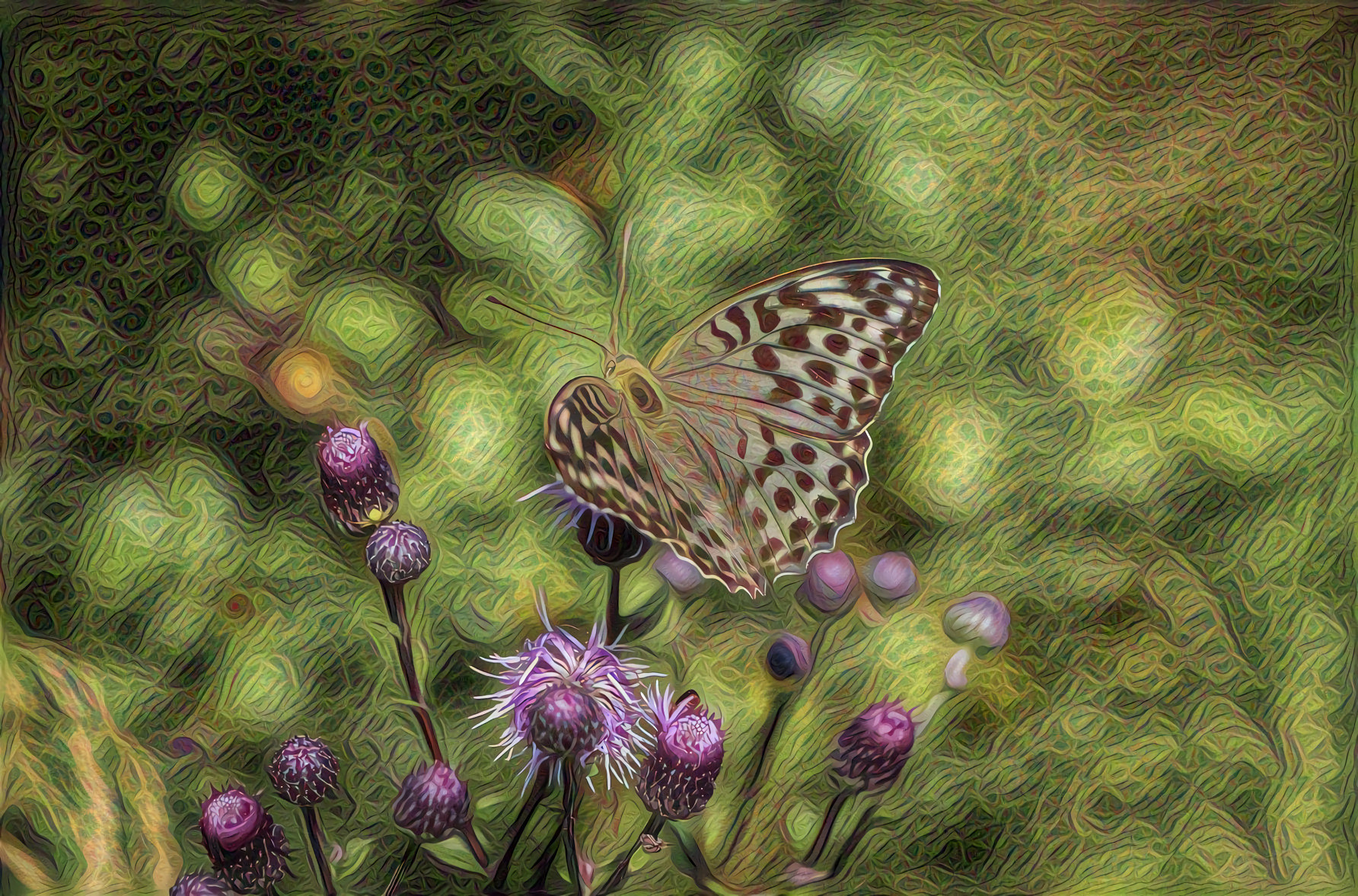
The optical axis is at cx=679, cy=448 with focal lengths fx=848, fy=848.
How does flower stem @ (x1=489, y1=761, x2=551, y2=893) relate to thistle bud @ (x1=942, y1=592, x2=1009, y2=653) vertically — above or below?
below

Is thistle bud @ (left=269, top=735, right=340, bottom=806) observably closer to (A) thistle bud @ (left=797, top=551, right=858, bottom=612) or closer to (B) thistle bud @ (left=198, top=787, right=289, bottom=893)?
(B) thistle bud @ (left=198, top=787, right=289, bottom=893)

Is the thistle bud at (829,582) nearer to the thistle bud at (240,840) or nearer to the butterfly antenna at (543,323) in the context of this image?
the butterfly antenna at (543,323)

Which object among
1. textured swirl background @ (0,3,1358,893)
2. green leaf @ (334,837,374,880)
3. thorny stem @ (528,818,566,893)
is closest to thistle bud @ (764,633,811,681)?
textured swirl background @ (0,3,1358,893)

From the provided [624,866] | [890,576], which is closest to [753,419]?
[890,576]

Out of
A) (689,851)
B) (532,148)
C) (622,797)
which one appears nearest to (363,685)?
(622,797)

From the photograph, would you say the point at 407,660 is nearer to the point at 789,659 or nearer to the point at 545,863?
the point at 545,863

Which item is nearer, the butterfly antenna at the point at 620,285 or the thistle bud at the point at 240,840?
the thistle bud at the point at 240,840

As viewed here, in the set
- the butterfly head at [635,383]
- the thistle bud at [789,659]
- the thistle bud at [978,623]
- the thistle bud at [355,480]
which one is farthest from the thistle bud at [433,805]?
the thistle bud at [978,623]
